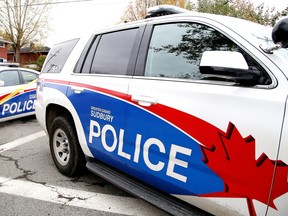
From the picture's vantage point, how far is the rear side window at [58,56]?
3572 millimetres

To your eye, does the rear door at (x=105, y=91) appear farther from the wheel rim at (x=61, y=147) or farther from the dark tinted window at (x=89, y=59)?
the wheel rim at (x=61, y=147)

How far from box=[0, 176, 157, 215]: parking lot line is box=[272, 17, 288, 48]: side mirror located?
1.99 m

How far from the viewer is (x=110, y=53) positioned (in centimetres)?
288

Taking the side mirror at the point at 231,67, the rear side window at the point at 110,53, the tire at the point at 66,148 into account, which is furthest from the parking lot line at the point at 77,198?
the side mirror at the point at 231,67

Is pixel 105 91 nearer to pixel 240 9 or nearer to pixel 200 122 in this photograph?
pixel 200 122

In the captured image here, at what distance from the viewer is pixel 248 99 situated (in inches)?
65.6

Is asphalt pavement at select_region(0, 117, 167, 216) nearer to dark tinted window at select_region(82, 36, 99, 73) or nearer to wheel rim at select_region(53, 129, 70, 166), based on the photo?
wheel rim at select_region(53, 129, 70, 166)

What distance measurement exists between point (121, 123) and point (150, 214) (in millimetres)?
1010

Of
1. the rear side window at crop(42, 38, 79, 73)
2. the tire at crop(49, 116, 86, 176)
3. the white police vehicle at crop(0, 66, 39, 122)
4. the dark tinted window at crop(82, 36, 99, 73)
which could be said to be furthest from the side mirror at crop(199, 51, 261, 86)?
the white police vehicle at crop(0, 66, 39, 122)

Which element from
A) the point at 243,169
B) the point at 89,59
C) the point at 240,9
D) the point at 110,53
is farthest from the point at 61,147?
the point at 240,9

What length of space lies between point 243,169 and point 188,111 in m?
0.55

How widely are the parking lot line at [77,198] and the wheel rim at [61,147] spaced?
407mm

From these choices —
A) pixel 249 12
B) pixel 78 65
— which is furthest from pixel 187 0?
pixel 78 65

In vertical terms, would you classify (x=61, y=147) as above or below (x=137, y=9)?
below
